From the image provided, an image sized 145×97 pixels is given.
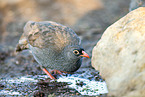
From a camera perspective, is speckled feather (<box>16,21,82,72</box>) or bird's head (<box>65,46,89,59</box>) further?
speckled feather (<box>16,21,82,72</box>)

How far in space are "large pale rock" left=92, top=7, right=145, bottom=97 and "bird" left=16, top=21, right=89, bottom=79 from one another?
1.61 meters

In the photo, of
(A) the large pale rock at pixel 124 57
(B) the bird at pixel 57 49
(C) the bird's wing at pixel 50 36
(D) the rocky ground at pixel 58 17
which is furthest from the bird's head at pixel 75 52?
(D) the rocky ground at pixel 58 17

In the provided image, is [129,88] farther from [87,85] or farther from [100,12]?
[100,12]

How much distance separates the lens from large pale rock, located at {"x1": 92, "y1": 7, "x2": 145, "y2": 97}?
2.99 m

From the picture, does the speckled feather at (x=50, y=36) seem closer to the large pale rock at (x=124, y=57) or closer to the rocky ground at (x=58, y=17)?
the rocky ground at (x=58, y=17)

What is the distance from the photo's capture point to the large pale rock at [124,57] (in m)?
2.99

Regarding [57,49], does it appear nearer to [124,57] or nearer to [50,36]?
[50,36]

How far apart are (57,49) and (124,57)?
2.54 metres

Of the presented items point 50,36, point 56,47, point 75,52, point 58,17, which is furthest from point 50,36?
point 58,17

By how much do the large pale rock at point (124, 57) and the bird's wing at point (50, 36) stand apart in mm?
1826

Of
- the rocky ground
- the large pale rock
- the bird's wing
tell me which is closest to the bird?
the bird's wing

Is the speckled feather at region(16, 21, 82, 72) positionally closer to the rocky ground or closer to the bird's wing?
the bird's wing

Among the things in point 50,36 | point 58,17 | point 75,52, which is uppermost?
point 58,17

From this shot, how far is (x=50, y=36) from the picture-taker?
5668 millimetres
